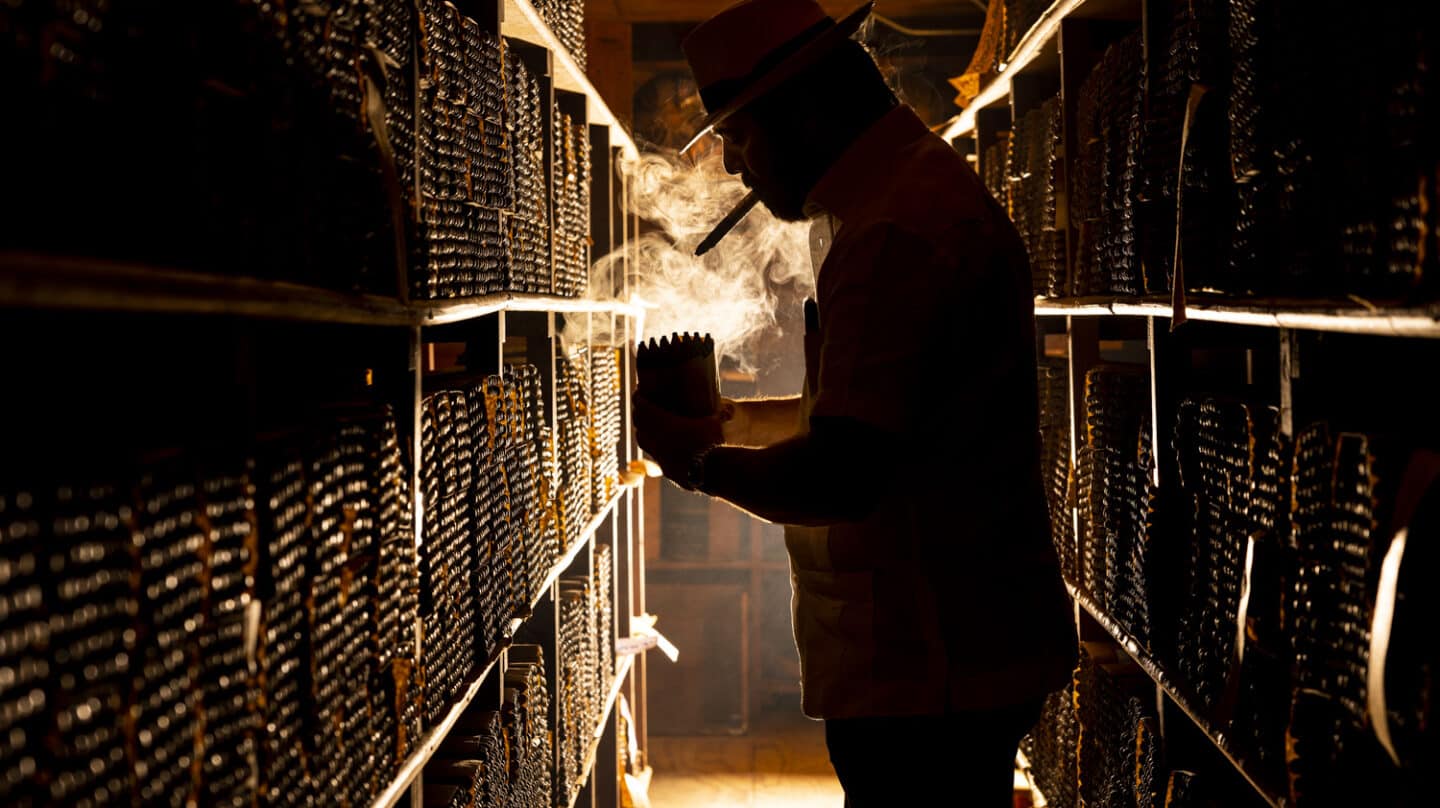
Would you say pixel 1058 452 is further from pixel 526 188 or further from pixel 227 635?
pixel 227 635

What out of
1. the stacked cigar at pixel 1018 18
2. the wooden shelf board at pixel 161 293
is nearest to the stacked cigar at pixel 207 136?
the wooden shelf board at pixel 161 293

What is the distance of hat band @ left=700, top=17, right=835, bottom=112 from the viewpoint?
196 centimetres

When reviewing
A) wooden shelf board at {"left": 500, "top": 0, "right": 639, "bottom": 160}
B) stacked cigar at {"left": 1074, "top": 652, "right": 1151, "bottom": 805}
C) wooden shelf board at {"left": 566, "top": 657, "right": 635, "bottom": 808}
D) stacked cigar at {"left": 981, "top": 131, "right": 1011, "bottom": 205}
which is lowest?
wooden shelf board at {"left": 566, "top": 657, "right": 635, "bottom": 808}

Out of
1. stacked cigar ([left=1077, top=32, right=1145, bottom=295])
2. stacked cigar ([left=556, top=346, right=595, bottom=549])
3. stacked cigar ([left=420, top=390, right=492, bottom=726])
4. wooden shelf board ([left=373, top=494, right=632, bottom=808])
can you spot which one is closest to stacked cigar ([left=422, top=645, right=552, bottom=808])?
wooden shelf board ([left=373, top=494, right=632, bottom=808])

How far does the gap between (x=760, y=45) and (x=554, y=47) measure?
122 cm

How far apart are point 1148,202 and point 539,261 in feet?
4.65

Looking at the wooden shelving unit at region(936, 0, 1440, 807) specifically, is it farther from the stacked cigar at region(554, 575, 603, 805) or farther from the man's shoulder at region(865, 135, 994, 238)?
the stacked cigar at region(554, 575, 603, 805)

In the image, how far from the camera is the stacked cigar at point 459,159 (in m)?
1.81

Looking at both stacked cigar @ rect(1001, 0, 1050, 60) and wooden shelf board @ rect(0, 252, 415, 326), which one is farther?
stacked cigar @ rect(1001, 0, 1050, 60)

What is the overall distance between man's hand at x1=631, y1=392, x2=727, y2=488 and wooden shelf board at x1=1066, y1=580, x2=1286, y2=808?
97cm

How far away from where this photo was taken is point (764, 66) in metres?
1.97

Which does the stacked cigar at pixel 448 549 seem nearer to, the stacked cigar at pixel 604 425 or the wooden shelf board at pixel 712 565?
the stacked cigar at pixel 604 425

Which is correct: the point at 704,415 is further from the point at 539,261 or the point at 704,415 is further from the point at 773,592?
the point at 773,592

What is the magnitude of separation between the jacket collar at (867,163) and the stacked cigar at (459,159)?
2.06ft
